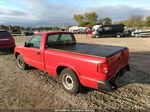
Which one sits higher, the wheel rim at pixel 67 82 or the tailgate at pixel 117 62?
the tailgate at pixel 117 62

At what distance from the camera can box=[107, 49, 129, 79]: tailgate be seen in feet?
8.31

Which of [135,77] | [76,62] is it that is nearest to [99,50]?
[76,62]

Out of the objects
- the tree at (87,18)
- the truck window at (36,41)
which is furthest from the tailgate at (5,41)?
the tree at (87,18)

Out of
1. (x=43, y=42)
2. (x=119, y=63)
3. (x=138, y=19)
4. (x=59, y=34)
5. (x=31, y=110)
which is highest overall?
(x=138, y=19)

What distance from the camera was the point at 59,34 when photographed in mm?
4223

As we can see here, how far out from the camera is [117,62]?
2.84 meters

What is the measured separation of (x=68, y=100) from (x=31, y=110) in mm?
921

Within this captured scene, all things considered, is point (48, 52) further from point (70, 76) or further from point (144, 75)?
point (144, 75)

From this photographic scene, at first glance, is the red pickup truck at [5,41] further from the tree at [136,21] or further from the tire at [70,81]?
the tree at [136,21]

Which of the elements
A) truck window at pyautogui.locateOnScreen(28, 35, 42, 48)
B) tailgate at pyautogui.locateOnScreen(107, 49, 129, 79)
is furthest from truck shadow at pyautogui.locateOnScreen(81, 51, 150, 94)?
truck window at pyautogui.locateOnScreen(28, 35, 42, 48)

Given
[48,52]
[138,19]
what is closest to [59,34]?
[48,52]

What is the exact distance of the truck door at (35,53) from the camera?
3.81 meters

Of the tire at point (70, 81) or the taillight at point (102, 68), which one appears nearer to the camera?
the taillight at point (102, 68)

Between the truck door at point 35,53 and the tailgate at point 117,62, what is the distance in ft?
7.56
